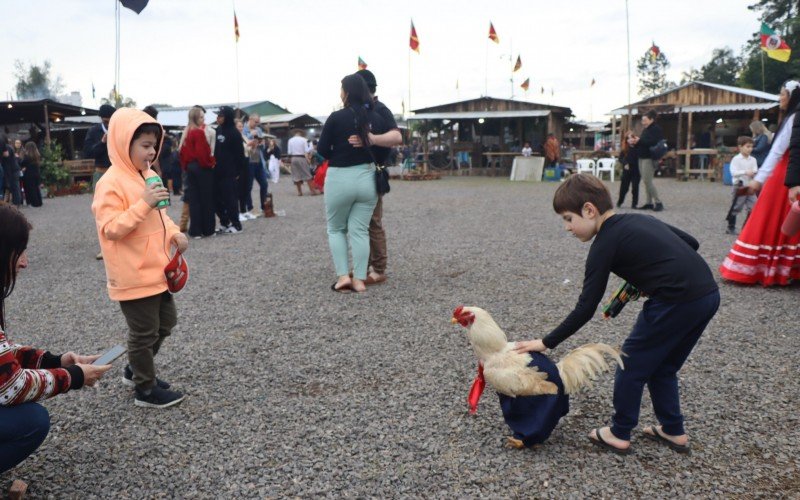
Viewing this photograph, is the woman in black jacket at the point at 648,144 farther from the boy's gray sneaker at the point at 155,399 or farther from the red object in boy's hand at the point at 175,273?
the boy's gray sneaker at the point at 155,399

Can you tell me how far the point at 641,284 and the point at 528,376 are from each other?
64cm

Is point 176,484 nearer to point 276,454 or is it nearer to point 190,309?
point 276,454

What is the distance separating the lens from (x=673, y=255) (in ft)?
7.92

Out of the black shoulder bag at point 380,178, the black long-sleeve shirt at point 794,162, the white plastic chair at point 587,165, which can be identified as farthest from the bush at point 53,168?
the black long-sleeve shirt at point 794,162

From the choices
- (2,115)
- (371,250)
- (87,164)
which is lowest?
(371,250)

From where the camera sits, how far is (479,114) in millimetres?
25219

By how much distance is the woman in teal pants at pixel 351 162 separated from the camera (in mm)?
5125

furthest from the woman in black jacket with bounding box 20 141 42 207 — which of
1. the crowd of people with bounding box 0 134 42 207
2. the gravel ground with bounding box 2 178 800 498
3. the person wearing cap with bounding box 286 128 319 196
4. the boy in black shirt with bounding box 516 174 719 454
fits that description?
the boy in black shirt with bounding box 516 174 719 454

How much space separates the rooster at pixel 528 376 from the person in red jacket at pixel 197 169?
675cm

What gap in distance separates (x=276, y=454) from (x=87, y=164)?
21.6 m

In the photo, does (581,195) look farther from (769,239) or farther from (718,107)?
(718,107)

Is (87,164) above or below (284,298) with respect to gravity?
above

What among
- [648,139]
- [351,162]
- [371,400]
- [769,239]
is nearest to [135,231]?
[371,400]

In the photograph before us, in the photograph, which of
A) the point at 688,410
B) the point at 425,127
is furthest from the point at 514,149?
the point at 688,410
